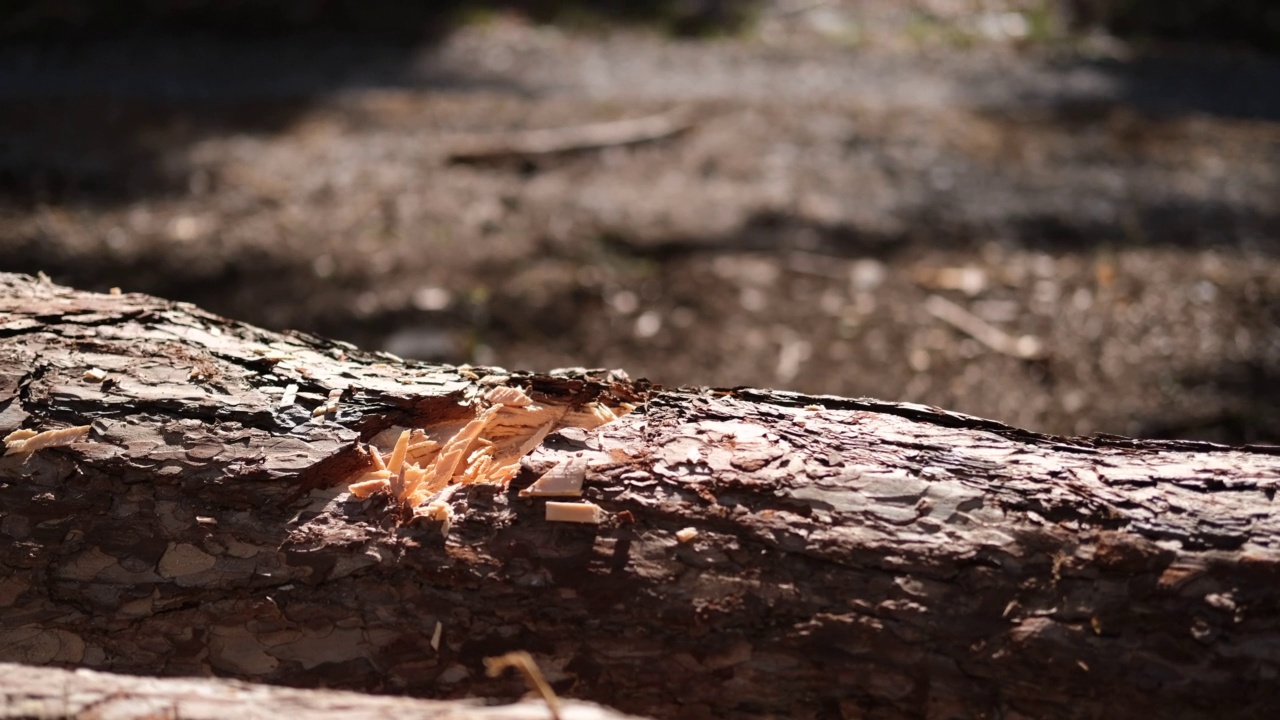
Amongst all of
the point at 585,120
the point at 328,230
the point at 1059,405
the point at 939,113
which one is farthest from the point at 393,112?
the point at 1059,405

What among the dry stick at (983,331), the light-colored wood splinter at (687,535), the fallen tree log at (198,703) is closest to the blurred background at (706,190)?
the dry stick at (983,331)

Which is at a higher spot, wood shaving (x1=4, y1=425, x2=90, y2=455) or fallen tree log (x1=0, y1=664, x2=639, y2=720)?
wood shaving (x1=4, y1=425, x2=90, y2=455)

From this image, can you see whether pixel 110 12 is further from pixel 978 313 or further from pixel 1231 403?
pixel 1231 403

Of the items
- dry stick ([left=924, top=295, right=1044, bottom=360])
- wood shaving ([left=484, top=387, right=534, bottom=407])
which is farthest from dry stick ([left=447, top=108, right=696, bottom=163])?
wood shaving ([left=484, top=387, right=534, bottom=407])

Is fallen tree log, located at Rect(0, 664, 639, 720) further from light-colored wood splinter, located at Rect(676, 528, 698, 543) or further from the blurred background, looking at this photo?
the blurred background

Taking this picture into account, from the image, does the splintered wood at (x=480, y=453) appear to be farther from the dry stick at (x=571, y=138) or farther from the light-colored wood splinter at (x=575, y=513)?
the dry stick at (x=571, y=138)

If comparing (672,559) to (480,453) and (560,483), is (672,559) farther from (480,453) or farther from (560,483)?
(480,453)
